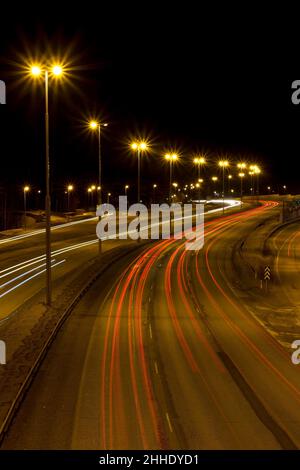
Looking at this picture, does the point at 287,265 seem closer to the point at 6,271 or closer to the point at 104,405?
the point at 6,271

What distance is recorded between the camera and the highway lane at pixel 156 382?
37.5ft

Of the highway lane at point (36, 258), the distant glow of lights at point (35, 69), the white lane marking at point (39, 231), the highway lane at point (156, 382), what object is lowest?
the highway lane at point (156, 382)

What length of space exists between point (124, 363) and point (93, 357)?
122 centimetres

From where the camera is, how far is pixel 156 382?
15.0 m

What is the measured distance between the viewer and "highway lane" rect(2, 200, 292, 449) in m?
11.4

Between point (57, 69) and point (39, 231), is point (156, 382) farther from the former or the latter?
point (39, 231)

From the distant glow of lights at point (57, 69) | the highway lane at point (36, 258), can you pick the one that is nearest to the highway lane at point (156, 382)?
the highway lane at point (36, 258)

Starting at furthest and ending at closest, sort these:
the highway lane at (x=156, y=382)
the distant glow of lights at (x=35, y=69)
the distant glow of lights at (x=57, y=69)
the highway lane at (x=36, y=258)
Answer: the highway lane at (x=36, y=258) → the distant glow of lights at (x=57, y=69) → the distant glow of lights at (x=35, y=69) → the highway lane at (x=156, y=382)

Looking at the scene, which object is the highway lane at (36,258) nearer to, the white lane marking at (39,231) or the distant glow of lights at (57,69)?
the white lane marking at (39,231)

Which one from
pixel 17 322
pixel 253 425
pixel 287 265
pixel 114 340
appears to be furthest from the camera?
pixel 287 265

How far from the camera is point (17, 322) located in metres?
22.0

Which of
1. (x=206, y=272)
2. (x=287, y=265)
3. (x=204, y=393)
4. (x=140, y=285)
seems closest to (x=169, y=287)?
(x=140, y=285)

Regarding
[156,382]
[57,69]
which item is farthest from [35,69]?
[156,382]
